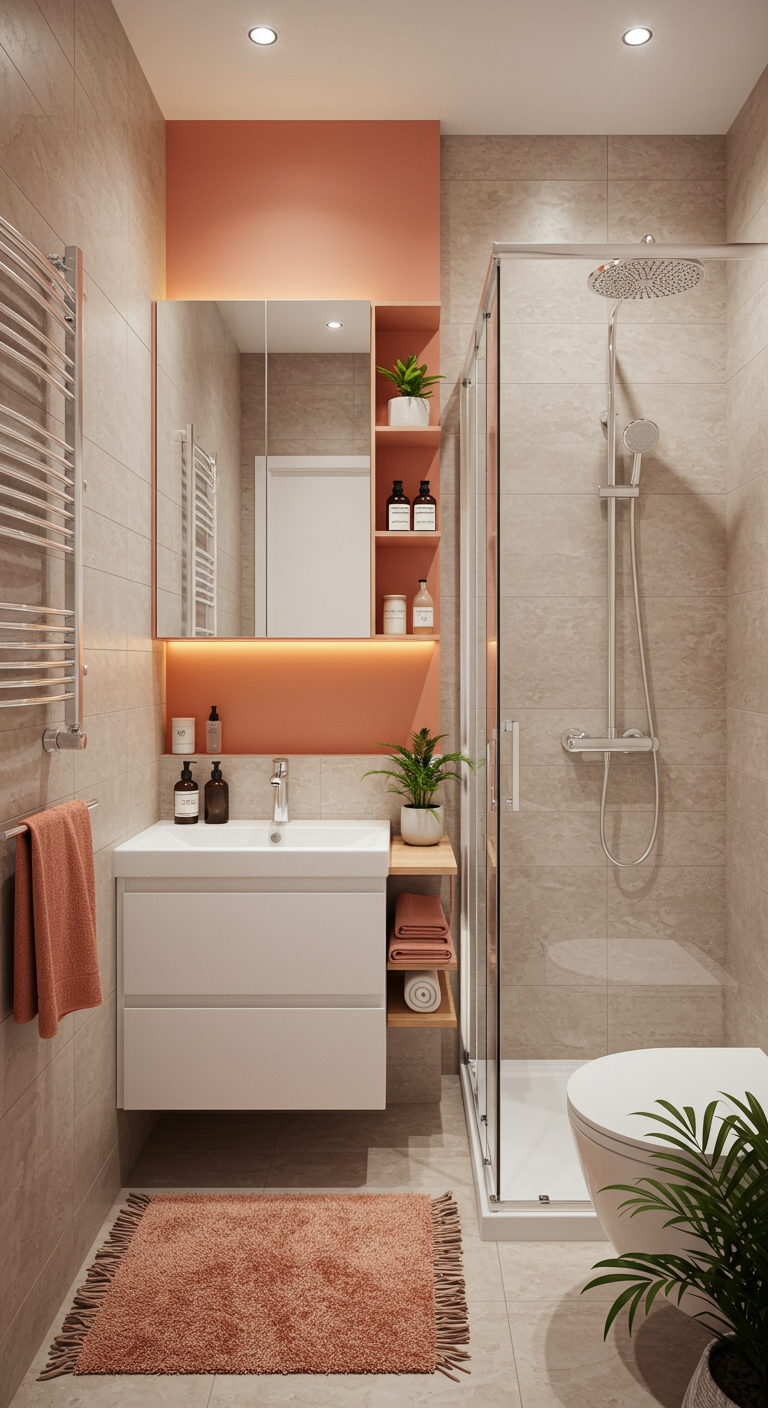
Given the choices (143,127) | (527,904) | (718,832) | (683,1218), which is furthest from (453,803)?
(143,127)

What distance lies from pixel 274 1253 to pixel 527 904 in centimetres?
96

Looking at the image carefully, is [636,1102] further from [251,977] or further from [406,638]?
[406,638]

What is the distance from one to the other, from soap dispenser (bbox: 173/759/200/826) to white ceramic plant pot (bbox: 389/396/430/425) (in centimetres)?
121

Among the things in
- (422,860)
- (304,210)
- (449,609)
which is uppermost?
(304,210)

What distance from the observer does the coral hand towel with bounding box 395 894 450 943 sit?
2.33 meters

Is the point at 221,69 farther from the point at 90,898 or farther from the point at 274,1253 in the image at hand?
the point at 274,1253

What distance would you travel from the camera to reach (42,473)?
5.76 feet

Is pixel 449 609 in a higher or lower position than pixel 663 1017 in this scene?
higher

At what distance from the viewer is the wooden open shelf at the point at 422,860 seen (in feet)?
7.56

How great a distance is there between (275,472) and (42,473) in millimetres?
937

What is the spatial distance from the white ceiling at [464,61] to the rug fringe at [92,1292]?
9.72 feet

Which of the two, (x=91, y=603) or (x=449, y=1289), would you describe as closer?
(x=449, y=1289)

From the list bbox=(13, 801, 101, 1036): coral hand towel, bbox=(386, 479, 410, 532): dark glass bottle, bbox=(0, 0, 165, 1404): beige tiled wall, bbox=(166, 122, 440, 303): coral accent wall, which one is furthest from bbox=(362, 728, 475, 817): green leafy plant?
bbox=(166, 122, 440, 303): coral accent wall

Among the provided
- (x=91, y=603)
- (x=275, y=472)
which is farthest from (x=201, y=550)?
(x=91, y=603)
